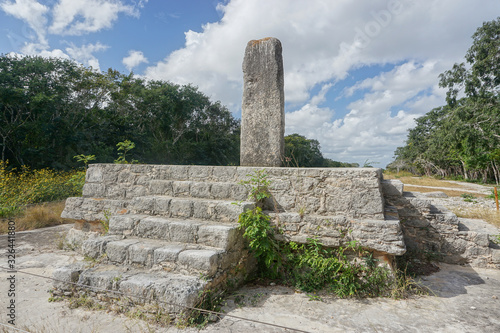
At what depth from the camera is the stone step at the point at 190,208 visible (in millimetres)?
3496

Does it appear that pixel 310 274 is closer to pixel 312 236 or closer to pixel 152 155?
pixel 312 236

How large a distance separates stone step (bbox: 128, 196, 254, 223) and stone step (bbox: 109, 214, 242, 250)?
3.9 inches

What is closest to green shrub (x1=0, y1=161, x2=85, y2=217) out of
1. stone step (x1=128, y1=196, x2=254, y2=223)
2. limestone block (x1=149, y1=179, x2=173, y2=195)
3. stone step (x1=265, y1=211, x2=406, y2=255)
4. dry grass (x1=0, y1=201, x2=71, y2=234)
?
dry grass (x1=0, y1=201, x2=71, y2=234)

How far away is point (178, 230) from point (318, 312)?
1.86 m

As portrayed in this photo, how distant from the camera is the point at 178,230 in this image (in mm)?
3389

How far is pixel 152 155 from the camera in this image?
20.9m

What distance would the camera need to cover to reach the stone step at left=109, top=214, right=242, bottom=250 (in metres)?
3.15

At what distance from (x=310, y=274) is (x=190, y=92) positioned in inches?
905

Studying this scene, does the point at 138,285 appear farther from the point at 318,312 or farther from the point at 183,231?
the point at 318,312

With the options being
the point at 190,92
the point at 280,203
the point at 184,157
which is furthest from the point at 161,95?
the point at 280,203

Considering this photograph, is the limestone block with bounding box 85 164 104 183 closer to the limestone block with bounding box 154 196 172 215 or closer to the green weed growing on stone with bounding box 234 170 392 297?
the limestone block with bounding box 154 196 172 215

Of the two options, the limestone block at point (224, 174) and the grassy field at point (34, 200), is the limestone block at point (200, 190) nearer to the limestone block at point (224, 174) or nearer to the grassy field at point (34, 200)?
the limestone block at point (224, 174)

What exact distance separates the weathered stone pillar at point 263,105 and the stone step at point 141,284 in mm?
2449

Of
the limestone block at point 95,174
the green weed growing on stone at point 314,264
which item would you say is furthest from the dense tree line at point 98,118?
the green weed growing on stone at point 314,264
